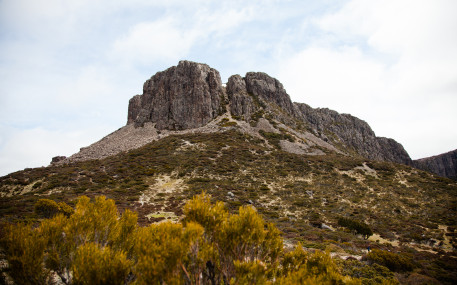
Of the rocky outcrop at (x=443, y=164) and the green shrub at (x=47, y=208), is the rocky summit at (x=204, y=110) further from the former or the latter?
the rocky outcrop at (x=443, y=164)

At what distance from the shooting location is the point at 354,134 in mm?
130875

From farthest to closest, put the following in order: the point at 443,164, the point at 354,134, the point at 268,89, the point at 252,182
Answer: the point at 443,164
the point at 354,134
the point at 268,89
the point at 252,182

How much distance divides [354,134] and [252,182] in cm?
12071

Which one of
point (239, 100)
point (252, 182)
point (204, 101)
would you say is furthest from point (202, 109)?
point (252, 182)

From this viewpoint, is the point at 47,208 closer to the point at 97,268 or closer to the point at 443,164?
the point at 97,268

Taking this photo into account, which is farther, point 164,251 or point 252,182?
point 252,182

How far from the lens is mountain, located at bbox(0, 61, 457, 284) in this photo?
74.1 ft

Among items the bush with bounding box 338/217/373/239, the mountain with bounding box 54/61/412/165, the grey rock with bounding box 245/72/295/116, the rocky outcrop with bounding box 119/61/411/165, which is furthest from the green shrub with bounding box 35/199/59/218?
the grey rock with bounding box 245/72/295/116

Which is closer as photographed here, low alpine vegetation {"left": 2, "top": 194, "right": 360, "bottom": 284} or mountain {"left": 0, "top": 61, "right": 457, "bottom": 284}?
low alpine vegetation {"left": 2, "top": 194, "right": 360, "bottom": 284}

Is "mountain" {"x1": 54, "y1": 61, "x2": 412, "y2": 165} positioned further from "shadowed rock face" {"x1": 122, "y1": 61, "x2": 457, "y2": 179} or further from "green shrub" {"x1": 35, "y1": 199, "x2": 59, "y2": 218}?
"green shrub" {"x1": 35, "y1": 199, "x2": 59, "y2": 218}

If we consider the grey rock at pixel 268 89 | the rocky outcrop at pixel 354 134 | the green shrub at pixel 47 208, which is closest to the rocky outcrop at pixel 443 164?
the rocky outcrop at pixel 354 134

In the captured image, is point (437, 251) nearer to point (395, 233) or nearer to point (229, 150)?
point (395, 233)

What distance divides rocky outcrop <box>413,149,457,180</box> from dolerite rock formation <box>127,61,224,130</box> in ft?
516

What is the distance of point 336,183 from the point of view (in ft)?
138
